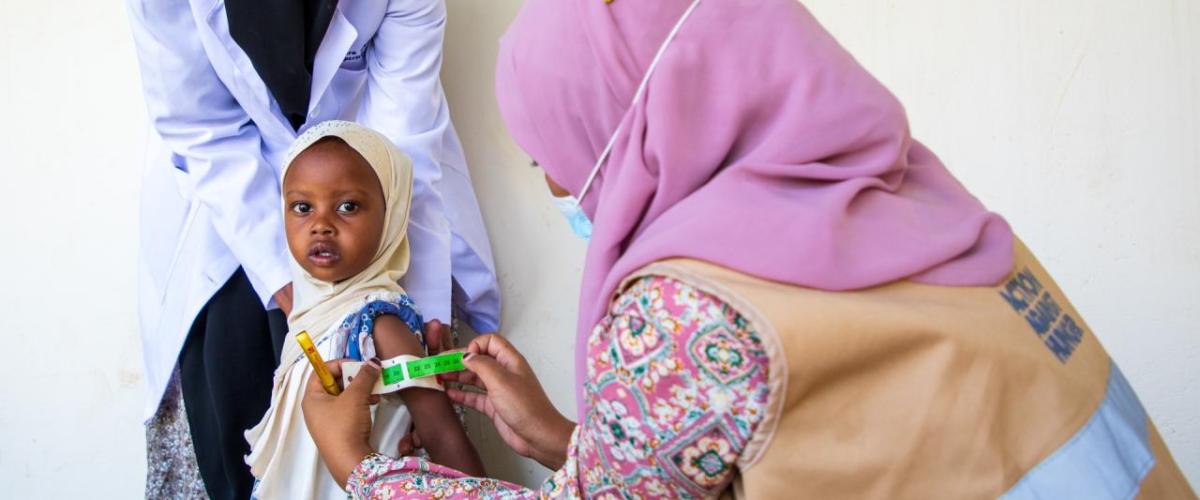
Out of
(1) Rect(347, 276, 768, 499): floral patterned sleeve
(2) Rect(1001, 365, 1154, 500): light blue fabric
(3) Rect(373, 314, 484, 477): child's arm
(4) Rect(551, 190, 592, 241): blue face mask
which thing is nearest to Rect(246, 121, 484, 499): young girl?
(3) Rect(373, 314, 484, 477): child's arm

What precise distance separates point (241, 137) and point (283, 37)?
0.33 m

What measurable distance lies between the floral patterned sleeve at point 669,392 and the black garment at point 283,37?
142 centimetres

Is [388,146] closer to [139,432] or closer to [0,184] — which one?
[139,432]

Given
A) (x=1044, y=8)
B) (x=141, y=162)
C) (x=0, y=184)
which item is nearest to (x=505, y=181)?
(x=141, y=162)

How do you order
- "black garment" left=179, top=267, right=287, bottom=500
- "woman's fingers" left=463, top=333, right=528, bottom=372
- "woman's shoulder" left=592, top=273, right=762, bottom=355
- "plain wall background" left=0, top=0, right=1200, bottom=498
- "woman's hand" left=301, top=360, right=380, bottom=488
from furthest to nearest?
"black garment" left=179, top=267, right=287, bottom=500 < "plain wall background" left=0, top=0, right=1200, bottom=498 < "woman's fingers" left=463, top=333, right=528, bottom=372 < "woman's hand" left=301, top=360, right=380, bottom=488 < "woman's shoulder" left=592, top=273, right=762, bottom=355

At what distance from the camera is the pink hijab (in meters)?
1.22

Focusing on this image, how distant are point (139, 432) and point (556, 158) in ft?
7.85

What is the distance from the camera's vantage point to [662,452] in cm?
120

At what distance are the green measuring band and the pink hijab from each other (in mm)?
488

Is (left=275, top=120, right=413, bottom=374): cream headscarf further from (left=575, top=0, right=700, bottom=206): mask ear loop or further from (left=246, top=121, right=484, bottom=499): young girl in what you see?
(left=575, top=0, right=700, bottom=206): mask ear loop

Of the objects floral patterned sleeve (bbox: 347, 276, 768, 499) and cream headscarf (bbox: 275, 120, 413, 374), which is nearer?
floral patterned sleeve (bbox: 347, 276, 768, 499)

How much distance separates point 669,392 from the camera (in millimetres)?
1182

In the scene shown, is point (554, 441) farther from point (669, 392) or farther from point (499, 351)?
point (669, 392)

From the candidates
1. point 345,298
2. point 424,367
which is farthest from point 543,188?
point 424,367
